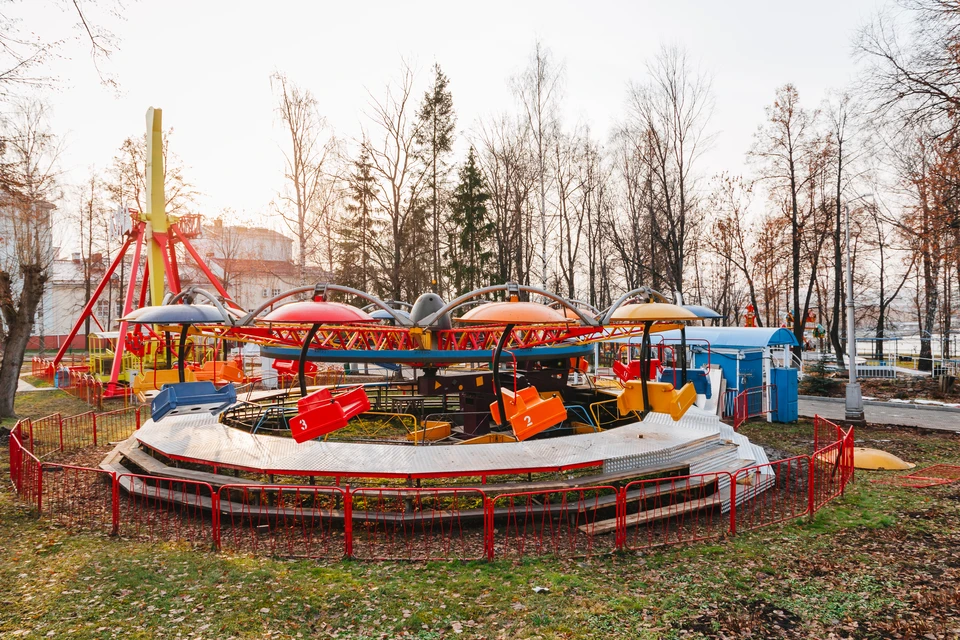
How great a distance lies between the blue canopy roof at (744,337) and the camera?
19500 millimetres

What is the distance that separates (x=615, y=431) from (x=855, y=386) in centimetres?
1009

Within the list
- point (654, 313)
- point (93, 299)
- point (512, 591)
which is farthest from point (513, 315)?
point (93, 299)

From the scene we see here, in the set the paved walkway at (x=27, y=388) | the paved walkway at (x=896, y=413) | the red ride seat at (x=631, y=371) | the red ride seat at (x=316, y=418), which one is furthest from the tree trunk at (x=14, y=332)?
the paved walkway at (x=896, y=413)

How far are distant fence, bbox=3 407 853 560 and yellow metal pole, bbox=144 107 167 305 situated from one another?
53.2 ft

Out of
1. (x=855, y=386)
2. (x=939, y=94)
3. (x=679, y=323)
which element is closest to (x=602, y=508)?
(x=679, y=323)

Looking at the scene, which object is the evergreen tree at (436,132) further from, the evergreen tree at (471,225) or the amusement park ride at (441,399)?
the amusement park ride at (441,399)

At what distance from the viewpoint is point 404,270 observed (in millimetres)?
31656

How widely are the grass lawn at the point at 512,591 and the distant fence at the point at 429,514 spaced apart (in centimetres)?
47

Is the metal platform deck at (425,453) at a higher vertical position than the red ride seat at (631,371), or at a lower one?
lower

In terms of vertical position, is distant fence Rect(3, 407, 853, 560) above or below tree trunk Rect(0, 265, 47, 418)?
below

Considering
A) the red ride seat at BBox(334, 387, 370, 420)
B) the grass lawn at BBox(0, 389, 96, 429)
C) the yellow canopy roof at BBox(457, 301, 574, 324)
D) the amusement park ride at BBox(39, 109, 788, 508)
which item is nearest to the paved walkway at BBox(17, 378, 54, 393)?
the grass lawn at BBox(0, 389, 96, 429)

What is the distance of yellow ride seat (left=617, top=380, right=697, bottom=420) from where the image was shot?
1202 centimetres

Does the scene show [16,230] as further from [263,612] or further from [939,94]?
[939,94]

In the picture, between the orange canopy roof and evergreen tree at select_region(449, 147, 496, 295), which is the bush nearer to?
the orange canopy roof
